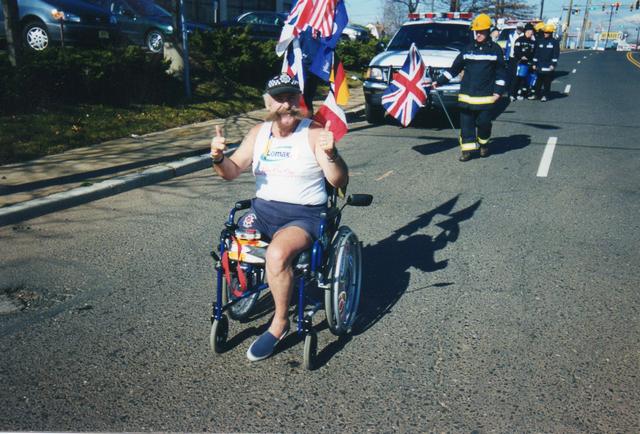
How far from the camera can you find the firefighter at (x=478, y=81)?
8.10m

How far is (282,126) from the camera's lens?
3.38 metres

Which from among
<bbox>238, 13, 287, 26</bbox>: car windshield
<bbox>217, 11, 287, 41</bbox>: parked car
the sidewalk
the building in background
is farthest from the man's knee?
the building in background

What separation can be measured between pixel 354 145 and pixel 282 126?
20.8ft

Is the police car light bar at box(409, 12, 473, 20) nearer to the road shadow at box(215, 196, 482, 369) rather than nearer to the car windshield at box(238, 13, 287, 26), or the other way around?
the road shadow at box(215, 196, 482, 369)

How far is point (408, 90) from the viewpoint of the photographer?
304 inches

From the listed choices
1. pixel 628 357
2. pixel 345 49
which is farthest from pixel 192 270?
pixel 345 49

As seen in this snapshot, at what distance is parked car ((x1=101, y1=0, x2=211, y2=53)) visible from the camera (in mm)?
14320

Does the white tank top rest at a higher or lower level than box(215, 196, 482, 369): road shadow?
higher

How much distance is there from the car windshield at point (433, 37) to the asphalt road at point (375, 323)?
18.9 ft

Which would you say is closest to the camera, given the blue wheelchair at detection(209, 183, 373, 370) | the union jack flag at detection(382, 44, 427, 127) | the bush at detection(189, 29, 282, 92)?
the blue wheelchair at detection(209, 183, 373, 370)

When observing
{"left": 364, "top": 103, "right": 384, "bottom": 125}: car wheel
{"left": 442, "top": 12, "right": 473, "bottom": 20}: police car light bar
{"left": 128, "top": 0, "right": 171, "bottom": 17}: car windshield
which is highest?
{"left": 128, "top": 0, "right": 171, "bottom": 17}: car windshield

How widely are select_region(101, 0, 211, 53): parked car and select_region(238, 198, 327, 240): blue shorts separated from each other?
12.1 metres

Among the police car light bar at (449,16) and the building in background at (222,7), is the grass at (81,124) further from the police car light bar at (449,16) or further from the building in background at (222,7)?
the building in background at (222,7)

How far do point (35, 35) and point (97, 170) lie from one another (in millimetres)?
6627
